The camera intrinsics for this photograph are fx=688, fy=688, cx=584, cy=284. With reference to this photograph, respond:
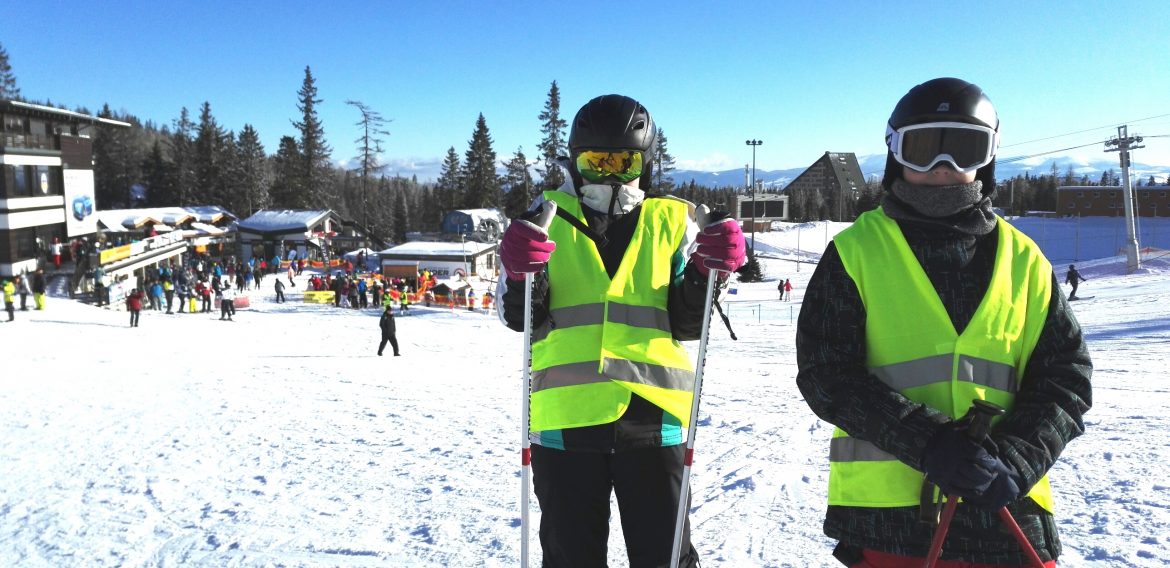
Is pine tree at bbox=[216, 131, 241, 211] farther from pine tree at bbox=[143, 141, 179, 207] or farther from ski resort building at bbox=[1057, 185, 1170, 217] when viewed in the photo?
ski resort building at bbox=[1057, 185, 1170, 217]

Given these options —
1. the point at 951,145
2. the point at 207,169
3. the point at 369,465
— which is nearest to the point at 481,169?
the point at 207,169

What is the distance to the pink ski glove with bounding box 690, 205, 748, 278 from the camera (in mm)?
2426

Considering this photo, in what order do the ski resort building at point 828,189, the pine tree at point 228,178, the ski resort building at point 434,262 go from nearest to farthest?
1. the ski resort building at point 434,262
2. the pine tree at point 228,178
3. the ski resort building at point 828,189

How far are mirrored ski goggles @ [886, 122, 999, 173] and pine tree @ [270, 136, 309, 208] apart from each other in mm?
61491

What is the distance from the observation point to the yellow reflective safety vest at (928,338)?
6.15ft

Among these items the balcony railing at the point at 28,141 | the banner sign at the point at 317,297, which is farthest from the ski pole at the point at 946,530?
the balcony railing at the point at 28,141

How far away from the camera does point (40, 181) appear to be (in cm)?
2861

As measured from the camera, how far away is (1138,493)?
4.57 meters

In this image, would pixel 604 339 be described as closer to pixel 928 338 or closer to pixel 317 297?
pixel 928 338

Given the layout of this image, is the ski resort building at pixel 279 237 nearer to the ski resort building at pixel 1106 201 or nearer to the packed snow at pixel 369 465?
the packed snow at pixel 369 465

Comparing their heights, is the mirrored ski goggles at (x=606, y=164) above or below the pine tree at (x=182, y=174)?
below

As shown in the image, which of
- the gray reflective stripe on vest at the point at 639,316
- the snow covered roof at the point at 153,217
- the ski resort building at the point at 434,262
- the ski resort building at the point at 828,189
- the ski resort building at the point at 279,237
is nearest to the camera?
the gray reflective stripe on vest at the point at 639,316

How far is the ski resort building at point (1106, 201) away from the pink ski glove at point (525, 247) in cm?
7354

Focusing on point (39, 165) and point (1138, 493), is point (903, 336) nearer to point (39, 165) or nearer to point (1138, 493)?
point (1138, 493)
